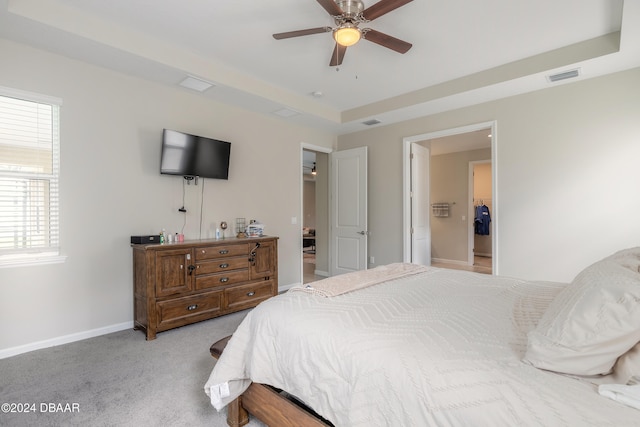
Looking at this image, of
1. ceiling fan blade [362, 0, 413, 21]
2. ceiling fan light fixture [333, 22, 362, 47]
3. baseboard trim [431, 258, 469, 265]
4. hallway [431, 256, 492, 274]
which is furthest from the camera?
baseboard trim [431, 258, 469, 265]

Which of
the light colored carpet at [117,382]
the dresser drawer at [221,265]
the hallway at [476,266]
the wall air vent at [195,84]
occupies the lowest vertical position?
the light colored carpet at [117,382]

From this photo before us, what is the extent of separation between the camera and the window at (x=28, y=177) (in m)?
2.62

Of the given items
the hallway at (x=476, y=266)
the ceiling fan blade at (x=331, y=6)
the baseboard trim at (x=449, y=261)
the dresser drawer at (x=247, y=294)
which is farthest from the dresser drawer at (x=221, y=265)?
the baseboard trim at (x=449, y=261)

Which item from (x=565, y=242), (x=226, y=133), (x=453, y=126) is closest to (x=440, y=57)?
(x=453, y=126)

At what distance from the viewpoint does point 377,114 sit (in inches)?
175

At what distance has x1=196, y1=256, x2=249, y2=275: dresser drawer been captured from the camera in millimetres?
3303

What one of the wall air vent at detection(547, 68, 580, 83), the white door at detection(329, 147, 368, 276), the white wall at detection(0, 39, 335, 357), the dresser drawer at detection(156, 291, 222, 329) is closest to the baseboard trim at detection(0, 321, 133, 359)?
the white wall at detection(0, 39, 335, 357)

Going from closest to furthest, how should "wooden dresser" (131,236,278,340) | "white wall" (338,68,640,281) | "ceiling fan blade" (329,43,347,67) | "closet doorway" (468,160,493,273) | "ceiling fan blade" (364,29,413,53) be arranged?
"ceiling fan blade" (364,29,413,53) → "ceiling fan blade" (329,43,347,67) → "wooden dresser" (131,236,278,340) → "white wall" (338,68,640,281) → "closet doorway" (468,160,493,273)

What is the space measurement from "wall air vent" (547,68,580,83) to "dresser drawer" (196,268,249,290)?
3937mm

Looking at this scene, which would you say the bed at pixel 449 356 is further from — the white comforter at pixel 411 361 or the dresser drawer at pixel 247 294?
the dresser drawer at pixel 247 294

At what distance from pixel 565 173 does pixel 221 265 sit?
393 cm

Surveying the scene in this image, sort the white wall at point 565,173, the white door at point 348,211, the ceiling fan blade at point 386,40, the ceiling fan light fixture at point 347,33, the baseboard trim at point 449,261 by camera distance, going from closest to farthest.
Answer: the ceiling fan light fixture at point 347,33 < the ceiling fan blade at point 386,40 < the white wall at point 565,173 < the white door at point 348,211 < the baseboard trim at point 449,261

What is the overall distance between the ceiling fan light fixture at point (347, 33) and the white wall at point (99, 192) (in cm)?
221

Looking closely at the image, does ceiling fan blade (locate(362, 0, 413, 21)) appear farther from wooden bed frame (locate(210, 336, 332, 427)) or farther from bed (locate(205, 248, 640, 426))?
wooden bed frame (locate(210, 336, 332, 427))
